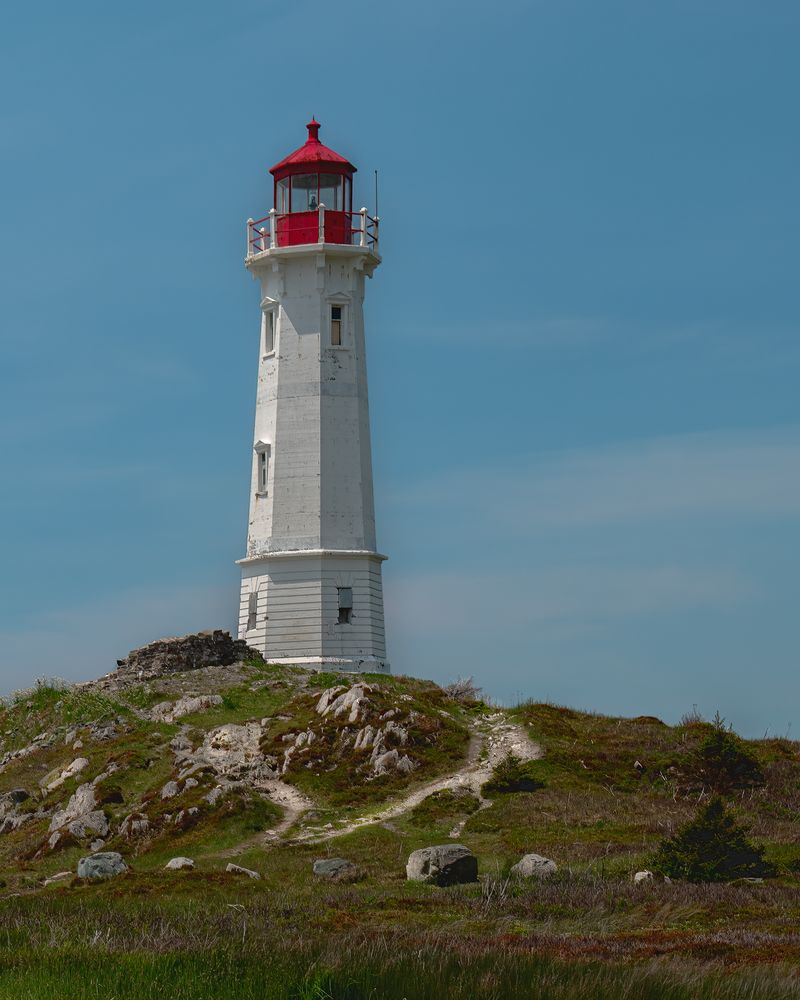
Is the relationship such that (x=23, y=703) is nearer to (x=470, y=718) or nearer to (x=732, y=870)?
(x=470, y=718)

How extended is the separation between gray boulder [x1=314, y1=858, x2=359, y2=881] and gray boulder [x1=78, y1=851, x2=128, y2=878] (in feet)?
15.3

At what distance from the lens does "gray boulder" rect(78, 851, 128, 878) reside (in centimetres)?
3206

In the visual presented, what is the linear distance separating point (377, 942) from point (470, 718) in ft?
84.0

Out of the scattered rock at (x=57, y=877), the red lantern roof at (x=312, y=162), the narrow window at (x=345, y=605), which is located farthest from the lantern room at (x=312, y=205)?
the scattered rock at (x=57, y=877)

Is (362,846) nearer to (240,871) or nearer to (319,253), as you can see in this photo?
(240,871)

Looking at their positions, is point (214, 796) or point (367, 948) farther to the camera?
point (214, 796)

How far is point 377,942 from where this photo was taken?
19.2 meters

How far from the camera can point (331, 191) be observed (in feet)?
169

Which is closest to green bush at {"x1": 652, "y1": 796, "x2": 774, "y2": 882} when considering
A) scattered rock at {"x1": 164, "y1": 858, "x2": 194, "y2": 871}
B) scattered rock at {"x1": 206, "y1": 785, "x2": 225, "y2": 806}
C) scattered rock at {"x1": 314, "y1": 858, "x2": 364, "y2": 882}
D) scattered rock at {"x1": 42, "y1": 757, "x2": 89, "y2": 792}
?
scattered rock at {"x1": 314, "y1": 858, "x2": 364, "y2": 882}

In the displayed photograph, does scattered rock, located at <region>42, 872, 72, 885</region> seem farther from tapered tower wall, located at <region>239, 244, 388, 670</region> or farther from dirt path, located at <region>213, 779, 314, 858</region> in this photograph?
tapered tower wall, located at <region>239, 244, 388, 670</region>

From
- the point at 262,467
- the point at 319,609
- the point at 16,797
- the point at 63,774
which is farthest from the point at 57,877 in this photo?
the point at 262,467

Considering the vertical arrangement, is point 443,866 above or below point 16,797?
below

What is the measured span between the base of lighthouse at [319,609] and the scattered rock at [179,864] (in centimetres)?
1603

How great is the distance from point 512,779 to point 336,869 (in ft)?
29.3
